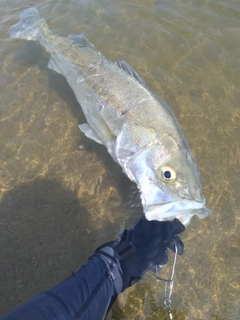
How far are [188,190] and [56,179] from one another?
6.64 ft

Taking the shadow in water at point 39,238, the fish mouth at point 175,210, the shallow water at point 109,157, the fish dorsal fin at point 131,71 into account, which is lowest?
the shadow in water at point 39,238

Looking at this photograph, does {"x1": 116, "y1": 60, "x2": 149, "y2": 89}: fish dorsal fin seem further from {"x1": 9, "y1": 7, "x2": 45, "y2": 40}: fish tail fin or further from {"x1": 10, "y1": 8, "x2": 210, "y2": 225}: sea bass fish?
{"x1": 9, "y1": 7, "x2": 45, "y2": 40}: fish tail fin

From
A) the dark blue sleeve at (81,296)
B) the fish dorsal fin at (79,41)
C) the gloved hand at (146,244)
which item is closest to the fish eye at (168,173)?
Answer: the gloved hand at (146,244)

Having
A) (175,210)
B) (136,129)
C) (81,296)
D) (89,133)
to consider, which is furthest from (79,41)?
(81,296)

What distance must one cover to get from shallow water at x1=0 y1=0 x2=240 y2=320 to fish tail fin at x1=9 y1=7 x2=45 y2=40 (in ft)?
1.29

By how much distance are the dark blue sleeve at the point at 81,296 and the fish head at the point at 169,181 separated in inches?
26.3

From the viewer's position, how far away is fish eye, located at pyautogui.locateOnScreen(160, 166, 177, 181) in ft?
10.6

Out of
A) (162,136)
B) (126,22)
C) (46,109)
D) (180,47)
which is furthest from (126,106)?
(126,22)

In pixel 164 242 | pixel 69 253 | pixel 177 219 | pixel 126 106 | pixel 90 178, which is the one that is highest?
pixel 126 106

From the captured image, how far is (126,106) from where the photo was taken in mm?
3879

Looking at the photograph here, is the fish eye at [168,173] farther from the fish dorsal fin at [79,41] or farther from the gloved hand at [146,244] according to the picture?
the fish dorsal fin at [79,41]

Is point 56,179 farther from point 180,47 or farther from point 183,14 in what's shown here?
point 183,14

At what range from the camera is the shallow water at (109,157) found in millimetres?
3682

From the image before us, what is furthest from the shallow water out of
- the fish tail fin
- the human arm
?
the human arm
